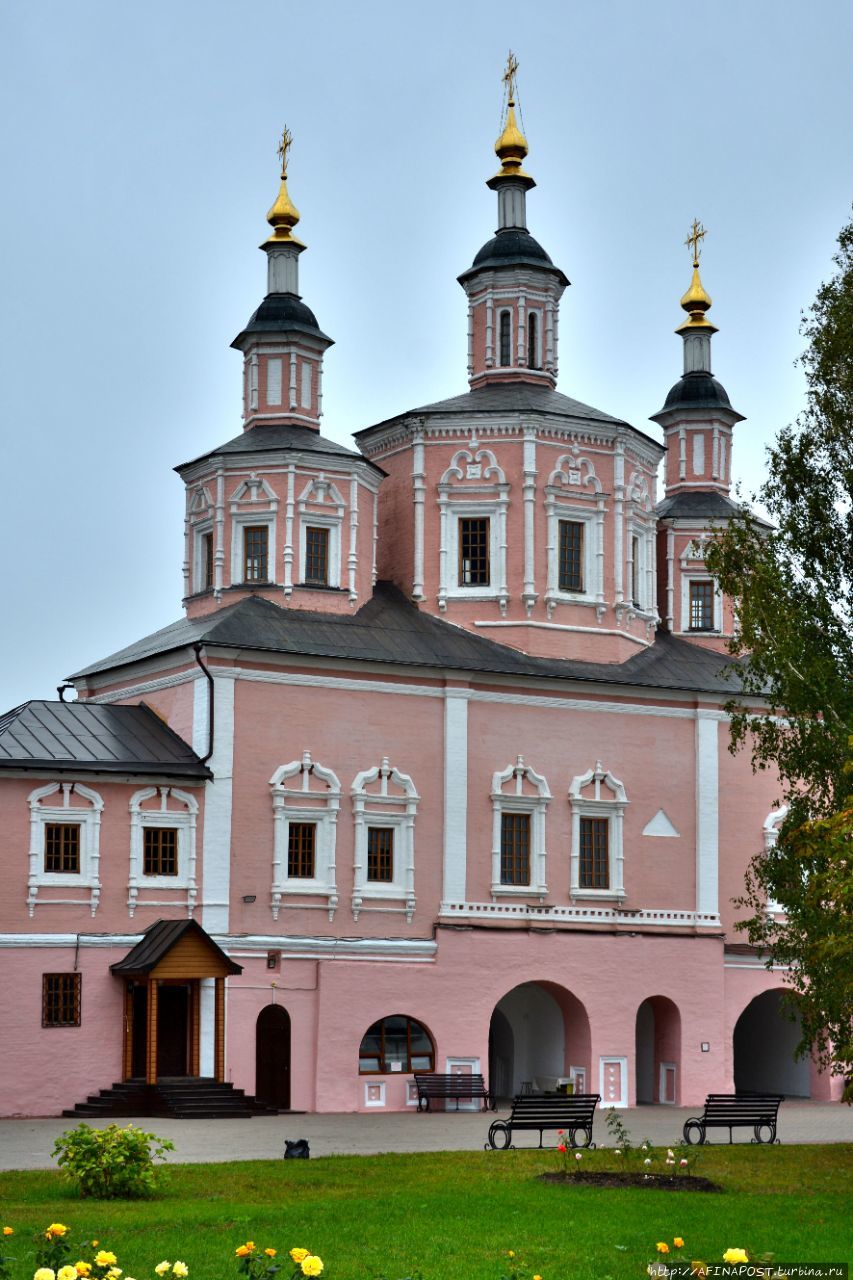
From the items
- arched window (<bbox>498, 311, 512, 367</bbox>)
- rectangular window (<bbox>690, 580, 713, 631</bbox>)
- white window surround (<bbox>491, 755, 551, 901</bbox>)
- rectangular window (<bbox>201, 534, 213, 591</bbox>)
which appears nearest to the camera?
white window surround (<bbox>491, 755, 551, 901</bbox>)

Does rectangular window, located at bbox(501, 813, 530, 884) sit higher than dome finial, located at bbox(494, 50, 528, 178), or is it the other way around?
dome finial, located at bbox(494, 50, 528, 178)

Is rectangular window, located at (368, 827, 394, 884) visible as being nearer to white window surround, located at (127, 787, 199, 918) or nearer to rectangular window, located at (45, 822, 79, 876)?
white window surround, located at (127, 787, 199, 918)

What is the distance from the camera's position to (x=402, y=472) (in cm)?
3173

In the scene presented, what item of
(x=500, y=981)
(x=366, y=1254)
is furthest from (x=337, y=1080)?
(x=366, y=1254)

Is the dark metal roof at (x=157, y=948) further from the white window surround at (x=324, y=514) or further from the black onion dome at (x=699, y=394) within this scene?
the black onion dome at (x=699, y=394)

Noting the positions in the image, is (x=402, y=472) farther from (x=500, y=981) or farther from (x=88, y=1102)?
(x=88, y=1102)

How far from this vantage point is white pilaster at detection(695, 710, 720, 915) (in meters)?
30.8

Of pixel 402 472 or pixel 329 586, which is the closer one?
pixel 329 586

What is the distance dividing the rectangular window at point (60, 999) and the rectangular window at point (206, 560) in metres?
8.07

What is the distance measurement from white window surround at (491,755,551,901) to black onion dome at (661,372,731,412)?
1064cm

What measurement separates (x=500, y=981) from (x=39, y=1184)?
43.2 ft

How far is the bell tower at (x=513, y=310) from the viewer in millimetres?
33188

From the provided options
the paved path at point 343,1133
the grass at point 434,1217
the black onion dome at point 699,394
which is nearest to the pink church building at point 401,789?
the paved path at point 343,1133

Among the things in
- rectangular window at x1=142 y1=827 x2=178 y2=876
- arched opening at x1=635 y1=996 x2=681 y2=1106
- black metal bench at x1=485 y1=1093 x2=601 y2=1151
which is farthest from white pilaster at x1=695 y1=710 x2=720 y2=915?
black metal bench at x1=485 y1=1093 x2=601 y2=1151
